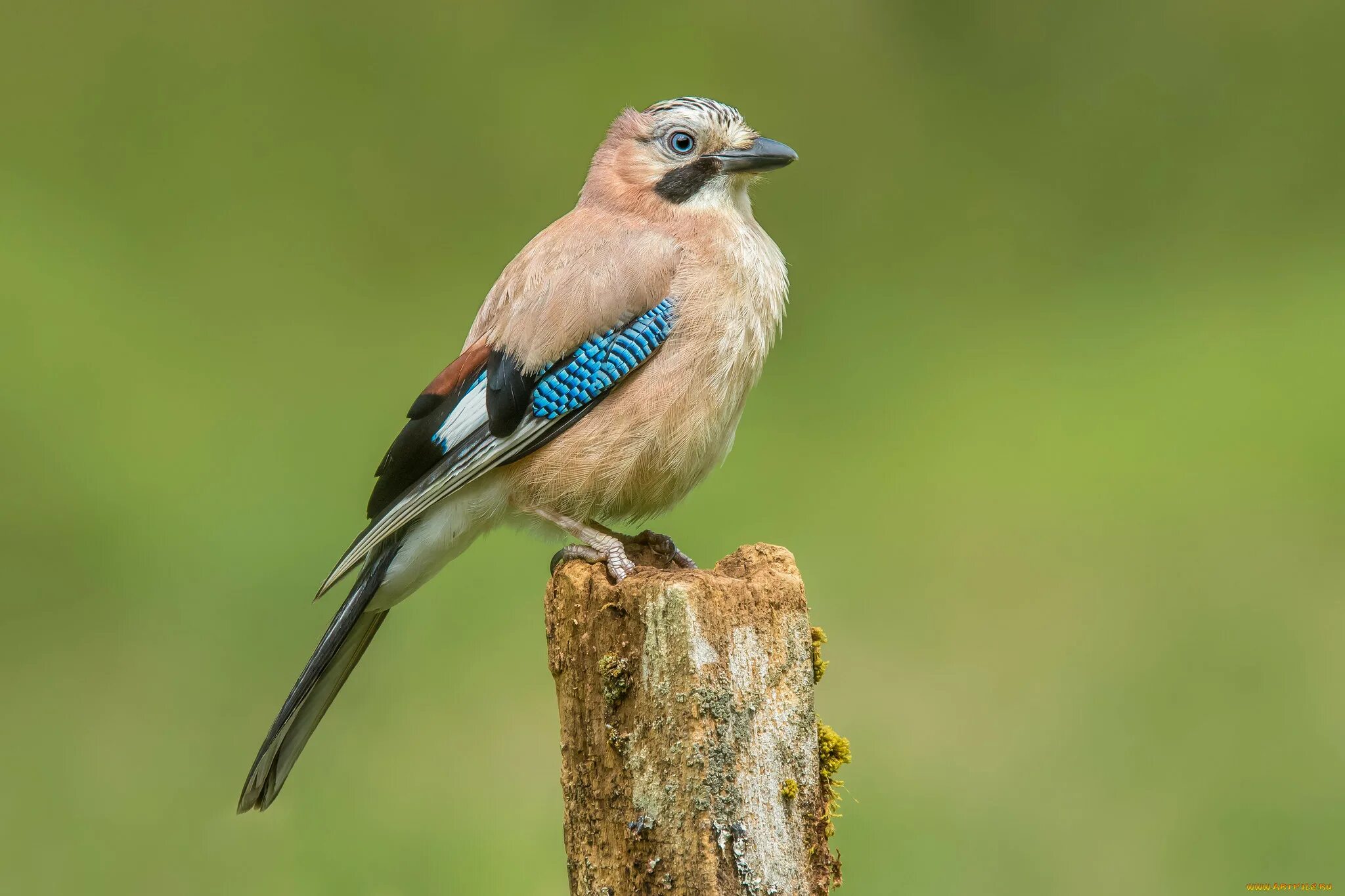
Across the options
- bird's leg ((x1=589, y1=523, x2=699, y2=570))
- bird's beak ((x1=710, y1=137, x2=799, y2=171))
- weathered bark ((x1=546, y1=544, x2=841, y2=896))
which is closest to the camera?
weathered bark ((x1=546, y1=544, x2=841, y2=896))

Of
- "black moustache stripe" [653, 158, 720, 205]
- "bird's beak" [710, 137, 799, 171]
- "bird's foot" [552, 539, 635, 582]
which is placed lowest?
"bird's foot" [552, 539, 635, 582]

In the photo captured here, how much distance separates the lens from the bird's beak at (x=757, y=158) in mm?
4152

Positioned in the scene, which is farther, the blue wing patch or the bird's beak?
the bird's beak

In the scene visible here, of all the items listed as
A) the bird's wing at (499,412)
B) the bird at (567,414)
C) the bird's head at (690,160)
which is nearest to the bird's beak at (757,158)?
the bird's head at (690,160)

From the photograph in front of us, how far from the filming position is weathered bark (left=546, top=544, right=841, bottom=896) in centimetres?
275

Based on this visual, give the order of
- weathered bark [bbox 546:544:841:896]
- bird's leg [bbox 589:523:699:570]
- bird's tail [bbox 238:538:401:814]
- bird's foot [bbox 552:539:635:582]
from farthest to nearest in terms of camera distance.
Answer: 1. bird's leg [bbox 589:523:699:570]
2. bird's tail [bbox 238:538:401:814]
3. bird's foot [bbox 552:539:635:582]
4. weathered bark [bbox 546:544:841:896]

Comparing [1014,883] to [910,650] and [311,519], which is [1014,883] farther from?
[311,519]

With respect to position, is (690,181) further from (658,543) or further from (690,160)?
(658,543)

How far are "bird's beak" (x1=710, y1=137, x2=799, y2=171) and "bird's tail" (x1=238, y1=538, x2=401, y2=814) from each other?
1536 millimetres

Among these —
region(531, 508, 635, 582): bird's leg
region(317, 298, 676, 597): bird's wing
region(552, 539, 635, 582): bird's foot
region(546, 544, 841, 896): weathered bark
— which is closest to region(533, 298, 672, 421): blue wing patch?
region(317, 298, 676, 597): bird's wing

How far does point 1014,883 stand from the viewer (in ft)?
17.4

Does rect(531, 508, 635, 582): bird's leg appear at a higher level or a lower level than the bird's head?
lower

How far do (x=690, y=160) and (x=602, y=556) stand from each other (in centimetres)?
135

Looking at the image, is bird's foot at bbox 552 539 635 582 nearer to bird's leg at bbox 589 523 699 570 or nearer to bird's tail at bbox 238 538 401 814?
bird's leg at bbox 589 523 699 570
